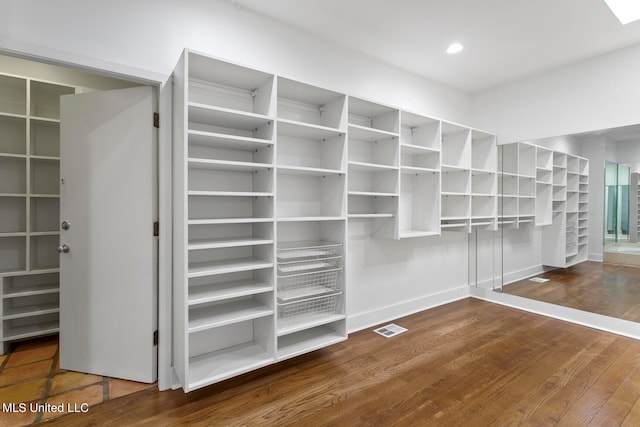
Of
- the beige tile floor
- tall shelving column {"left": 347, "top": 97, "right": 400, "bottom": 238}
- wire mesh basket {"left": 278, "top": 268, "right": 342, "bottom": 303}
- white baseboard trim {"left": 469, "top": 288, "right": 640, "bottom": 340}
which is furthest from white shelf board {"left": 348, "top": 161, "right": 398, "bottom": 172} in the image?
white baseboard trim {"left": 469, "top": 288, "right": 640, "bottom": 340}

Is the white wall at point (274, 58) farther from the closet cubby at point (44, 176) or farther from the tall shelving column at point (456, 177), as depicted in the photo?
the closet cubby at point (44, 176)

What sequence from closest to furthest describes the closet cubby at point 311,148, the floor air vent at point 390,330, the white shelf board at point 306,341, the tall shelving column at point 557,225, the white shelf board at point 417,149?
the white shelf board at point 306,341 < the closet cubby at point 311,148 < the floor air vent at point 390,330 < the white shelf board at point 417,149 < the tall shelving column at point 557,225

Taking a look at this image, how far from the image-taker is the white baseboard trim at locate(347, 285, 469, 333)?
308 centimetres

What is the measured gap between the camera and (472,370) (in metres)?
2.33

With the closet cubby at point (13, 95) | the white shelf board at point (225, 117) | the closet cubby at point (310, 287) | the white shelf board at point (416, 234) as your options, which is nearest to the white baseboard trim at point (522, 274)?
the white shelf board at point (416, 234)

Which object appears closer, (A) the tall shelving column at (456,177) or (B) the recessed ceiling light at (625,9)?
(B) the recessed ceiling light at (625,9)

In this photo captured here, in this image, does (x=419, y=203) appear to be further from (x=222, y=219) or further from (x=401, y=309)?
(x=222, y=219)

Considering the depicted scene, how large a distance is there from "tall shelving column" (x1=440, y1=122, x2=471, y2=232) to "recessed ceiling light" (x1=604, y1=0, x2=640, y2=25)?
1452 millimetres

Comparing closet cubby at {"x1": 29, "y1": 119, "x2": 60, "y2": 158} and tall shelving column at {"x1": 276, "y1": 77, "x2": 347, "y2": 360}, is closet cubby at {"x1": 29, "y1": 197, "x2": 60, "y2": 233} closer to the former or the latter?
closet cubby at {"x1": 29, "y1": 119, "x2": 60, "y2": 158}

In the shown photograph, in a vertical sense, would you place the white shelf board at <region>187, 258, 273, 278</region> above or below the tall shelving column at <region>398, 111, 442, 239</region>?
below

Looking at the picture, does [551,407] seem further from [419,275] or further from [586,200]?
[586,200]

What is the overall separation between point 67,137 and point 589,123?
494 cm

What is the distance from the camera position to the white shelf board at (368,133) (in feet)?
8.91

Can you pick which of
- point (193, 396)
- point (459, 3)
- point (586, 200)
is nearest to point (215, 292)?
point (193, 396)
